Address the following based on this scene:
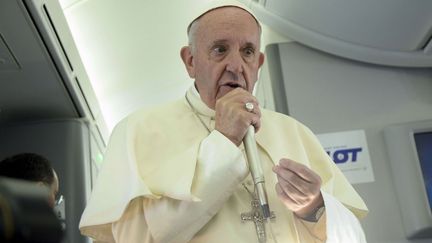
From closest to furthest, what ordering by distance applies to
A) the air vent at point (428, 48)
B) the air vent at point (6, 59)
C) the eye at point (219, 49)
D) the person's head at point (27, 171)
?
Answer: the person's head at point (27, 171), the eye at point (219, 49), the air vent at point (428, 48), the air vent at point (6, 59)

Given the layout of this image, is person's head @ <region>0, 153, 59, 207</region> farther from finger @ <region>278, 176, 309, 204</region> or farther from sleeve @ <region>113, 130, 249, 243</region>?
finger @ <region>278, 176, 309, 204</region>

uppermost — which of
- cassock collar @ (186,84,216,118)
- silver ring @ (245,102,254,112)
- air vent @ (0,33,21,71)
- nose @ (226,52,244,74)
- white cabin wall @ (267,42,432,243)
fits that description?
air vent @ (0,33,21,71)

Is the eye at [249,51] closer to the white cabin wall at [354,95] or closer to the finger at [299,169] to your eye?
the finger at [299,169]

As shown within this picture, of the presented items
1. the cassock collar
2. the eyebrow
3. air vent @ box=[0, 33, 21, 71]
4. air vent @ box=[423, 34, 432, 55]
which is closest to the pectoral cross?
the cassock collar

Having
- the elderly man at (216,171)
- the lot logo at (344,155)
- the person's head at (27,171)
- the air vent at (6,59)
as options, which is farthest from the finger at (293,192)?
the air vent at (6,59)

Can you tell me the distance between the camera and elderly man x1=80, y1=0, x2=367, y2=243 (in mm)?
1193

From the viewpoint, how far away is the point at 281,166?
1.12 meters

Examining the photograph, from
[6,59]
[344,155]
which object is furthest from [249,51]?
[6,59]

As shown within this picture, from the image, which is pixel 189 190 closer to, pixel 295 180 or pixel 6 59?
pixel 295 180

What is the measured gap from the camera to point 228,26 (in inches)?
62.2

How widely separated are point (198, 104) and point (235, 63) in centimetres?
26

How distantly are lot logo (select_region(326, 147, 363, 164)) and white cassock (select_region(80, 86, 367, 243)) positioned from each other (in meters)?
1.06

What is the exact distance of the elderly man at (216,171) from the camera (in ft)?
3.92

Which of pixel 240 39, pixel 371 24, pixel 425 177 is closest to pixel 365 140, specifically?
pixel 425 177
